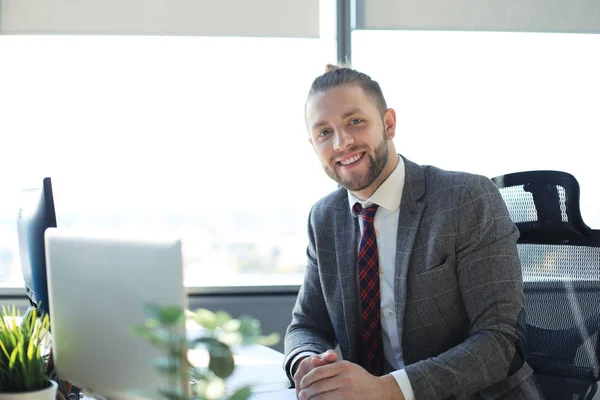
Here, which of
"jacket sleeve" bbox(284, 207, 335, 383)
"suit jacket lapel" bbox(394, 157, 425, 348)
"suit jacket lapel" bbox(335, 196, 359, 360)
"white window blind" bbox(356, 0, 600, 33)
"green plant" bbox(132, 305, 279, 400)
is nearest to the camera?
"green plant" bbox(132, 305, 279, 400)

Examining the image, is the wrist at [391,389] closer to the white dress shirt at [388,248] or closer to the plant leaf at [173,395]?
the white dress shirt at [388,248]

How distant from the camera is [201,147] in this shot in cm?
378

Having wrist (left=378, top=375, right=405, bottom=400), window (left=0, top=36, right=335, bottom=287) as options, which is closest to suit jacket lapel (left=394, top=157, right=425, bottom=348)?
wrist (left=378, top=375, right=405, bottom=400)

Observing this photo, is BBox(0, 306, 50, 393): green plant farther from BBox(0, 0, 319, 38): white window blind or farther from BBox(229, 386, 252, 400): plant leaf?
BBox(0, 0, 319, 38): white window blind

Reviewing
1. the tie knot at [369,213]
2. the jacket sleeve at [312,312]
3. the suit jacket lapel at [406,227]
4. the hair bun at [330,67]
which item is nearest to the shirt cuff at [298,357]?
the jacket sleeve at [312,312]

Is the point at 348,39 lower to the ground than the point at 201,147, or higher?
higher

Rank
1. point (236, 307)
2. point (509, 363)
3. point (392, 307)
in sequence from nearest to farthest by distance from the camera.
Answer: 1. point (509, 363)
2. point (392, 307)
3. point (236, 307)

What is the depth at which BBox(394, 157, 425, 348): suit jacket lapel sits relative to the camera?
1.89m

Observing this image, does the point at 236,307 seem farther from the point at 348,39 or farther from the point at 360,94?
the point at 360,94

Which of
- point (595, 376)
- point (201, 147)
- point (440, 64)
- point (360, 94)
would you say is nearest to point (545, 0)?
point (440, 64)

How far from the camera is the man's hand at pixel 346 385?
1.66 meters

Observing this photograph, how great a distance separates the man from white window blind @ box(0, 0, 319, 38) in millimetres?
1754

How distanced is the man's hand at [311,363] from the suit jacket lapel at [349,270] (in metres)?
0.22

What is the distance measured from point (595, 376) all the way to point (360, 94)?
Answer: 3.15 feet
